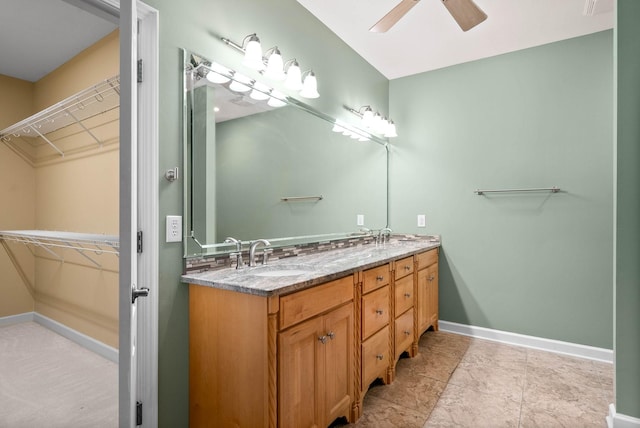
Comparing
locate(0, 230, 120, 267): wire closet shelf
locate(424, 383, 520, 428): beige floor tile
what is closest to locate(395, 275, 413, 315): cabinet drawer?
locate(424, 383, 520, 428): beige floor tile

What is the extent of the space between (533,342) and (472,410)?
1327 millimetres

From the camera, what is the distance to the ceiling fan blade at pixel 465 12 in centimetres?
184

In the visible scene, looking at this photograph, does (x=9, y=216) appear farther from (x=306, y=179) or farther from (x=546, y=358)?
(x=546, y=358)

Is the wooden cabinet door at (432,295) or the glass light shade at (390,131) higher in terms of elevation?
the glass light shade at (390,131)

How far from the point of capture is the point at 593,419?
6.07 ft

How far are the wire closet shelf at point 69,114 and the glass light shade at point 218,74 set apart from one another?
0.66m

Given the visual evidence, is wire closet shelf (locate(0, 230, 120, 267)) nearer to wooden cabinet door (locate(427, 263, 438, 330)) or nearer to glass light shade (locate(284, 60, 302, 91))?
glass light shade (locate(284, 60, 302, 91))

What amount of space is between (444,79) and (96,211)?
326 centimetres

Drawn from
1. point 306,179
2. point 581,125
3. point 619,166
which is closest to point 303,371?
point 306,179

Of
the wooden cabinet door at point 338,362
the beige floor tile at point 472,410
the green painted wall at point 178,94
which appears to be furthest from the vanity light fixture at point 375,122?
the beige floor tile at point 472,410

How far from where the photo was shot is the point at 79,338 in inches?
101

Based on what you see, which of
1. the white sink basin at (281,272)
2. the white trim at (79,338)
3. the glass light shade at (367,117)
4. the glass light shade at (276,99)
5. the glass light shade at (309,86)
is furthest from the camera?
the glass light shade at (367,117)

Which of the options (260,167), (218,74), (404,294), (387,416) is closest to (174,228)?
(260,167)

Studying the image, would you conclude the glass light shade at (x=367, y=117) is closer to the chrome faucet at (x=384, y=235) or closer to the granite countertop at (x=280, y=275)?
Answer: the chrome faucet at (x=384, y=235)
